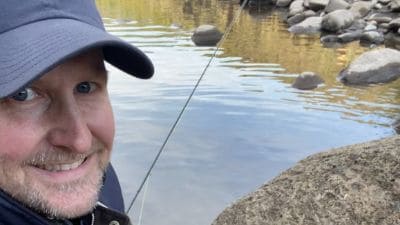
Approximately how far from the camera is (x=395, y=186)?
2801mm

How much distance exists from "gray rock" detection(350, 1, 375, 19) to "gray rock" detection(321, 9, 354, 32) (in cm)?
50

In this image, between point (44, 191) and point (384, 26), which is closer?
point (44, 191)

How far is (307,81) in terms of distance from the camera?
948cm

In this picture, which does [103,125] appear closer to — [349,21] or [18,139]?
[18,139]

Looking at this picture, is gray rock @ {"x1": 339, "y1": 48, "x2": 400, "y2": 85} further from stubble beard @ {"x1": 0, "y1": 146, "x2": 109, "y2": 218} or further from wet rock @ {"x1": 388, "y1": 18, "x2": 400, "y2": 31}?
stubble beard @ {"x1": 0, "y1": 146, "x2": 109, "y2": 218}

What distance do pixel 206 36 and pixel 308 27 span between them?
2872 millimetres

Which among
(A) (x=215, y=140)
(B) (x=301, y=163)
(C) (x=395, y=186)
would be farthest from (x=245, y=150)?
(C) (x=395, y=186)

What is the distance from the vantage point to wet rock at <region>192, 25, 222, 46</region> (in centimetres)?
1341

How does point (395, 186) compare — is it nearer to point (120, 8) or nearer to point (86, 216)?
point (86, 216)

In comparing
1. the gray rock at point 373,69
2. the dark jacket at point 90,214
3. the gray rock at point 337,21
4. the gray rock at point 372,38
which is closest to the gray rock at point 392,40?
the gray rock at point 372,38

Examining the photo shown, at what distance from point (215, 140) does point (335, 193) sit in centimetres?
430

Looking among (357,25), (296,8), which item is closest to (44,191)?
(357,25)

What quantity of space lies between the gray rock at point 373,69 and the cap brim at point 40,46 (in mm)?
8839

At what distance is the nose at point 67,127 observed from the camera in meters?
1.23
